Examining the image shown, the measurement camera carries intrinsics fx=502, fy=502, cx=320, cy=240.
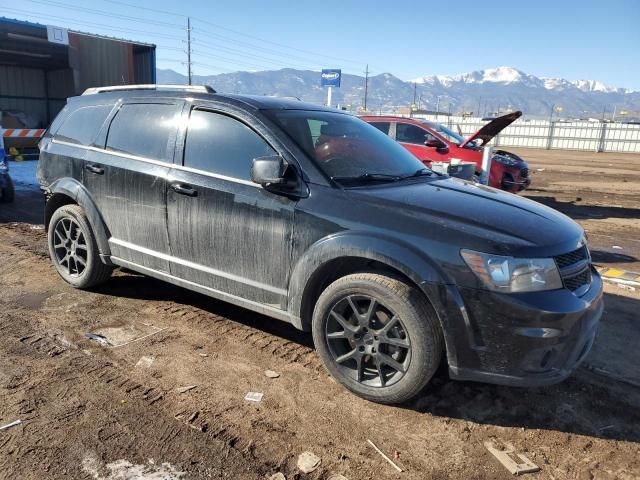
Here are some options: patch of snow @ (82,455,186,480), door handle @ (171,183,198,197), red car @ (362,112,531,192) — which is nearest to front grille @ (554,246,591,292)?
patch of snow @ (82,455,186,480)

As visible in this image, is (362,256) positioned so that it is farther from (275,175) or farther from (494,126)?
(494,126)

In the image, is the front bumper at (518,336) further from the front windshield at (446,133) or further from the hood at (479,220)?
the front windshield at (446,133)

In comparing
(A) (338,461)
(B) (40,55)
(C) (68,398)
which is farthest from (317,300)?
(B) (40,55)

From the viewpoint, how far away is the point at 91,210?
444cm

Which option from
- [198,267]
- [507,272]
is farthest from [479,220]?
[198,267]

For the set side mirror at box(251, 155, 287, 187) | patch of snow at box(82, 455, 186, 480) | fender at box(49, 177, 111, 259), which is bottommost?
patch of snow at box(82, 455, 186, 480)

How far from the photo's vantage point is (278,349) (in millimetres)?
3766

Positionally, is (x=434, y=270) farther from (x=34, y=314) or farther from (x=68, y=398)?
(x=34, y=314)

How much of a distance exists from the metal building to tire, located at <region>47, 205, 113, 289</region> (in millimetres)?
13047

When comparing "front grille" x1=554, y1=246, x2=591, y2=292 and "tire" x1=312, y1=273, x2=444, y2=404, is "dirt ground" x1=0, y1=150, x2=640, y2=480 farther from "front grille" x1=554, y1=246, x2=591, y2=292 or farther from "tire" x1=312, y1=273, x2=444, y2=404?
"front grille" x1=554, y1=246, x2=591, y2=292

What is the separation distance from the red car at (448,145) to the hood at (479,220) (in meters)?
6.11

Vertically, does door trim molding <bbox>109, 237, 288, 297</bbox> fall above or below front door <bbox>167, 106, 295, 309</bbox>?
below

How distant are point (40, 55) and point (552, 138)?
35359 millimetres

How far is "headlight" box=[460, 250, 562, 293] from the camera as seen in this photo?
8.81ft
